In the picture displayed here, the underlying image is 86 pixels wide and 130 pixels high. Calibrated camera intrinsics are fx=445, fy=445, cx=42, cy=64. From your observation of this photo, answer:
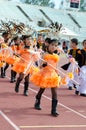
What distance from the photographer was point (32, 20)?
68.5m

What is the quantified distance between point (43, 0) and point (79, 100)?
10652cm

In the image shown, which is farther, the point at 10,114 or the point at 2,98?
the point at 2,98

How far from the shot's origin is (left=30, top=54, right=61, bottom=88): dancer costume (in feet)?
33.3

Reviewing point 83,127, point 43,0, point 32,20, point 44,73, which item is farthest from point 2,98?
point 43,0

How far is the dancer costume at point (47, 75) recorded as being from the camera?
10.1 meters

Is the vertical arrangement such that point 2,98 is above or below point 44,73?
below

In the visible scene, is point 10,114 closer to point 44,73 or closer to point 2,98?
point 44,73

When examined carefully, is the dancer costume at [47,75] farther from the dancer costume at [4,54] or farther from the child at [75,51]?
the dancer costume at [4,54]

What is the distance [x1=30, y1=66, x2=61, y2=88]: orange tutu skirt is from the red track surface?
671mm

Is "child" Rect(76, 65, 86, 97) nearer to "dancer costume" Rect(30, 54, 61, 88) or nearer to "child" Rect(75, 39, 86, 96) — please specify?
"child" Rect(75, 39, 86, 96)

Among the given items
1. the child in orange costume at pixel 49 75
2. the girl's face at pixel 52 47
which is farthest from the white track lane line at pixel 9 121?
the girl's face at pixel 52 47

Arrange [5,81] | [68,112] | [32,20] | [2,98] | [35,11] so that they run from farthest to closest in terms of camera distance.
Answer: [35,11], [32,20], [5,81], [2,98], [68,112]

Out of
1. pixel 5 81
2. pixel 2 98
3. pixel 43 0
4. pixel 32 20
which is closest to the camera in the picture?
pixel 2 98

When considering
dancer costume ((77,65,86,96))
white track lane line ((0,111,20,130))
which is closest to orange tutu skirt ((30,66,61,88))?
white track lane line ((0,111,20,130))
